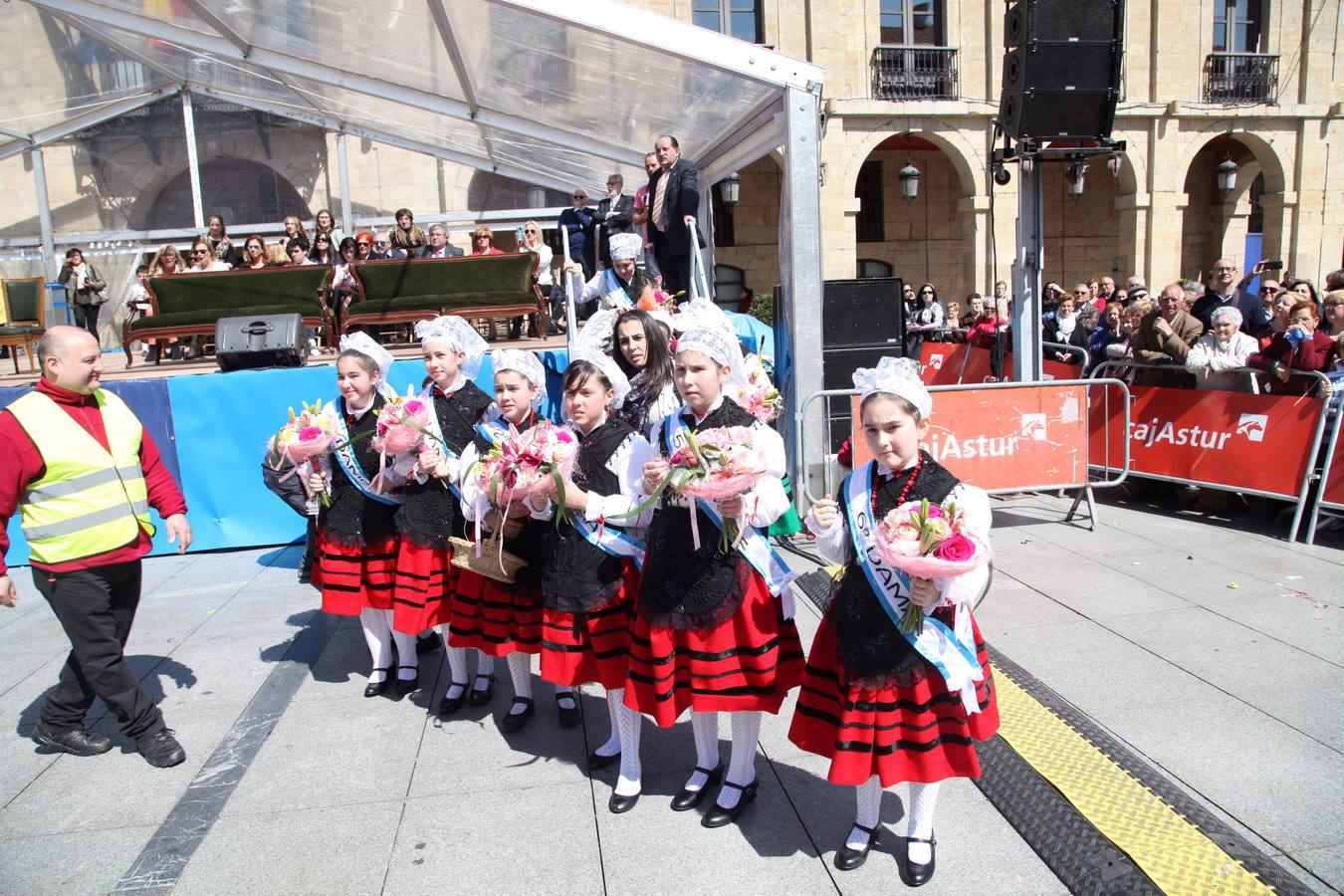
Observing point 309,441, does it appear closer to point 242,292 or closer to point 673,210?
point 673,210

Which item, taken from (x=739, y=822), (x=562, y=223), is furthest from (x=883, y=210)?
(x=739, y=822)

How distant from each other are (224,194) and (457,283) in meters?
8.47

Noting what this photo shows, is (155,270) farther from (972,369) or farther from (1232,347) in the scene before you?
(1232,347)

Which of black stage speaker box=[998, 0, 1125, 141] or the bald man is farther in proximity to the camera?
black stage speaker box=[998, 0, 1125, 141]

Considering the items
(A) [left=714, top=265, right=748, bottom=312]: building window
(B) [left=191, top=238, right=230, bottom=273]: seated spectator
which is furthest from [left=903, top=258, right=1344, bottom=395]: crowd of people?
(A) [left=714, top=265, right=748, bottom=312]: building window

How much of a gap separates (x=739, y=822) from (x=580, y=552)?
3.79ft

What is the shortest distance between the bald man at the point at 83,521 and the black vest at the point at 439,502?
0.96 meters

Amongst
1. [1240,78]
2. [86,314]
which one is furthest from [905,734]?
[1240,78]

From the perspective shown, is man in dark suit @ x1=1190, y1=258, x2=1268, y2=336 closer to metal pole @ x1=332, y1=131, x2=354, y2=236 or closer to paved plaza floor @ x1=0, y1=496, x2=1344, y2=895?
paved plaza floor @ x1=0, y1=496, x2=1344, y2=895

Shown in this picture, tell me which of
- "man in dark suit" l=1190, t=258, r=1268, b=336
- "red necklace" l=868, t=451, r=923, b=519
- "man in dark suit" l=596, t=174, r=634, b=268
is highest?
"man in dark suit" l=596, t=174, r=634, b=268

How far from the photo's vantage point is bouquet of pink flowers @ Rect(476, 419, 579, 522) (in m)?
3.19

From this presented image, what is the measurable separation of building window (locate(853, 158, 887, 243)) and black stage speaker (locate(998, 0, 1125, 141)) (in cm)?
1525

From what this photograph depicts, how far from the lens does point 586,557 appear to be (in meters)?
3.39

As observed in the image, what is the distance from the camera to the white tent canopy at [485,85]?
20.1 ft
